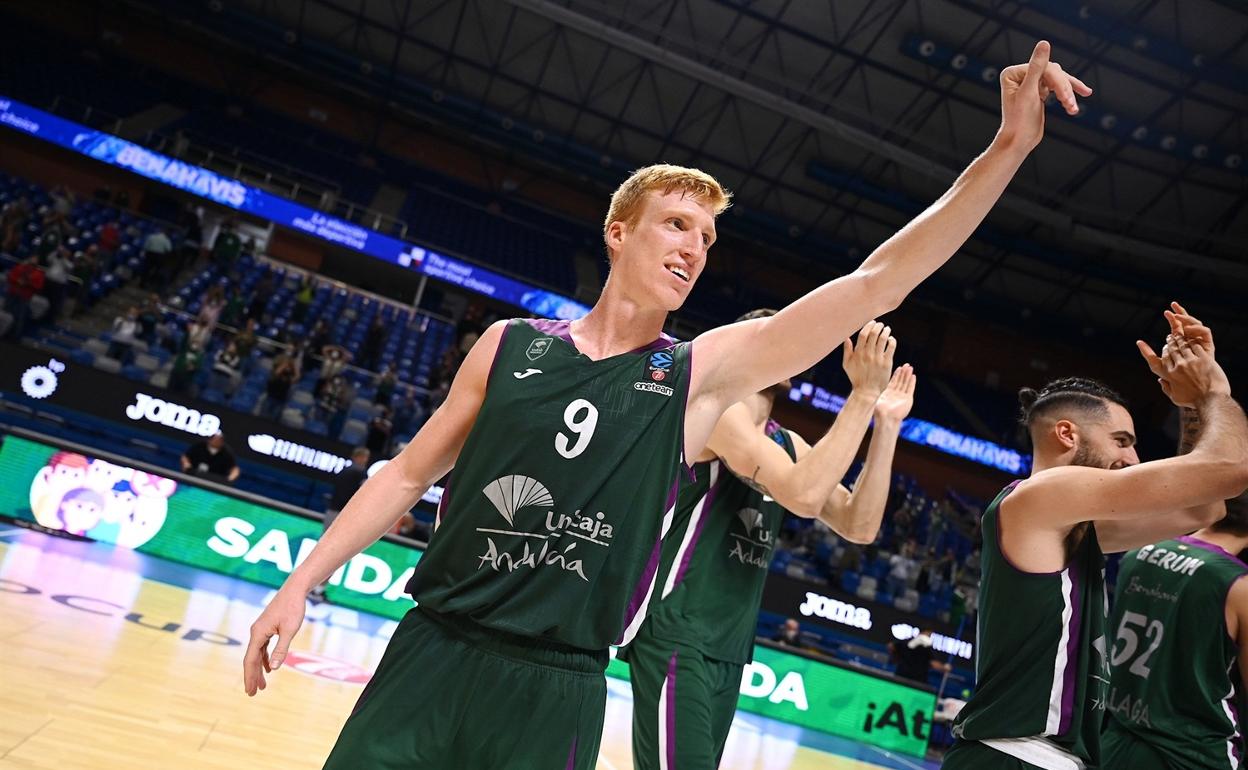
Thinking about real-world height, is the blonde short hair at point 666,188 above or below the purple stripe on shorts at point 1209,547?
above

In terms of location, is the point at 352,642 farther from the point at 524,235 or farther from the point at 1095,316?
the point at 1095,316

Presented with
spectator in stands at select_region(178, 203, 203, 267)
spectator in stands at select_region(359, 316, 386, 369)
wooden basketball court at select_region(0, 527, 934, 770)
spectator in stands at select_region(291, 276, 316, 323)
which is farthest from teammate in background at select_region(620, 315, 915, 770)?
spectator in stands at select_region(178, 203, 203, 267)

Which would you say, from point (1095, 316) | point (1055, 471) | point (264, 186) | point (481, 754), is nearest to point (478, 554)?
point (481, 754)

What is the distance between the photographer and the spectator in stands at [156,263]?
19.4m

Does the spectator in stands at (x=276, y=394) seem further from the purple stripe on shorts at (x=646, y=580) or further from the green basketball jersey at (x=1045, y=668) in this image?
the purple stripe on shorts at (x=646, y=580)

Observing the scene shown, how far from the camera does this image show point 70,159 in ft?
77.9

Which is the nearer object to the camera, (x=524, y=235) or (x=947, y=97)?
(x=947, y=97)

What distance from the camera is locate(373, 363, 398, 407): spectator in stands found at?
57.2ft

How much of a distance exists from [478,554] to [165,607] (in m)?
6.87

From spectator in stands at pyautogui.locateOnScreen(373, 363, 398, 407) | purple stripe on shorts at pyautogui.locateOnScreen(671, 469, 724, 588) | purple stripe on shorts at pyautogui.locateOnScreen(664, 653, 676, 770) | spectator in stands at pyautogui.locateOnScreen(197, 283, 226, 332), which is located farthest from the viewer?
spectator in stands at pyautogui.locateOnScreen(373, 363, 398, 407)

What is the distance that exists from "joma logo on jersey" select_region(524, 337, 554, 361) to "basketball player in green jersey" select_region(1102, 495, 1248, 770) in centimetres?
264

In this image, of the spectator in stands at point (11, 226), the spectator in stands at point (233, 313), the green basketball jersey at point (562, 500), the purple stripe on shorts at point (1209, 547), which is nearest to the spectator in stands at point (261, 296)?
the spectator in stands at point (233, 313)

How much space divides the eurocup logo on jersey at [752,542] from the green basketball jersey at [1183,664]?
4.42ft

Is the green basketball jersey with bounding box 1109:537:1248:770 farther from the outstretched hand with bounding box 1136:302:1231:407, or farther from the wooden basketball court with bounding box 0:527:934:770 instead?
the wooden basketball court with bounding box 0:527:934:770
